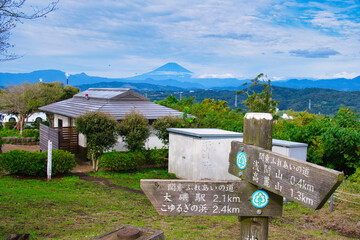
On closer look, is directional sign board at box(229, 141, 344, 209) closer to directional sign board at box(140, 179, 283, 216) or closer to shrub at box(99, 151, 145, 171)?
directional sign board at box(140, 179, 283, 216)

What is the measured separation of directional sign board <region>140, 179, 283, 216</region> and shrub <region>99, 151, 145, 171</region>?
13.4 m

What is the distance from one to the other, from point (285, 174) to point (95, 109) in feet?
58.3

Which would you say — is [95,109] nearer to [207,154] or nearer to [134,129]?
[134,129]

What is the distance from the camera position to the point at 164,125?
18375 millimetres

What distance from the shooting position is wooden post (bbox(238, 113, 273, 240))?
3236 mm

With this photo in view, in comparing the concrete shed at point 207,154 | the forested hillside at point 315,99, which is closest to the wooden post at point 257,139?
the concrete shed at point 207,154

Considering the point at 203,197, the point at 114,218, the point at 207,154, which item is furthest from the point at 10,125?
the point at 203,197

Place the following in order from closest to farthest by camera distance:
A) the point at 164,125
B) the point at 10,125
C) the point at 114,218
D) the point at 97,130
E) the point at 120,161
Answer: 1. the point at 114,218
2. the point at 97,130
3. the point at 120,161
4. the point at 164,125
5. the point at 10,125

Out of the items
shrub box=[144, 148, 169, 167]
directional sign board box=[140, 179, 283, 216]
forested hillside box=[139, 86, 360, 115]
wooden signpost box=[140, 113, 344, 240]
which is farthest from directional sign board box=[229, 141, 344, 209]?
forested hillside box=[139, 86, 360, 115]

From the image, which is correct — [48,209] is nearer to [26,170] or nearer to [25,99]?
[26,170]

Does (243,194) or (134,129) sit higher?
(134,129)

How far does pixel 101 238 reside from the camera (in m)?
4.69

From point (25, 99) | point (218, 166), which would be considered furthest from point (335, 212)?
point (25, 99)

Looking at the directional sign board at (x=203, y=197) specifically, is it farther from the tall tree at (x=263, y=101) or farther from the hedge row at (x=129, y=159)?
the tall tree at (x=263, y=101)
